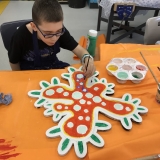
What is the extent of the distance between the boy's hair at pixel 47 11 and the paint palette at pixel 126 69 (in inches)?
13.4

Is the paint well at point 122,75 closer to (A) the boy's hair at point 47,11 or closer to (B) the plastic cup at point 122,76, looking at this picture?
(B) the plastic cup at point 122,76

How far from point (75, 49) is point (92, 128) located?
560 millimetres

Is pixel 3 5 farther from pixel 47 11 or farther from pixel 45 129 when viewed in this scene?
pixel 45 129

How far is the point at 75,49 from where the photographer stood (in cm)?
108

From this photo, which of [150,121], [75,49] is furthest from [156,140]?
[75,49]

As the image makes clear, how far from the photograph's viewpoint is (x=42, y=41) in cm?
99

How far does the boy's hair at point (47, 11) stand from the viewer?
30.9 inches

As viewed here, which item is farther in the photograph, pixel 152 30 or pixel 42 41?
pixel 152 30

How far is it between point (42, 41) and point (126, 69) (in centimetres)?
46

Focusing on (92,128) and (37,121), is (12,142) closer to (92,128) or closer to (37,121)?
(37,121)

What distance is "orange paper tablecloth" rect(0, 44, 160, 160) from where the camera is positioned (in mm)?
576

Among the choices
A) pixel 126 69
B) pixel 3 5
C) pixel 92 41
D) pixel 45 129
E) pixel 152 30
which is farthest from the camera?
pixel 3 5

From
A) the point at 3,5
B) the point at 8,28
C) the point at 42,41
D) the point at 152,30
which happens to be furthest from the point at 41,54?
the point at 3,5

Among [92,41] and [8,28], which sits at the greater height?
[8,28]
